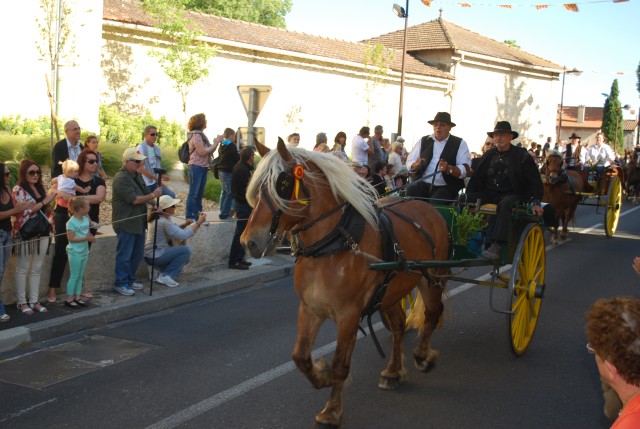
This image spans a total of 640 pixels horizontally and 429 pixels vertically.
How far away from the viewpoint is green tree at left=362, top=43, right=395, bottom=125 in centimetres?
2898

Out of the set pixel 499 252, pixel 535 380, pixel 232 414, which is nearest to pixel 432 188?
pixel 499 252

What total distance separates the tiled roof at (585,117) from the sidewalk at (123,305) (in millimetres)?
89850

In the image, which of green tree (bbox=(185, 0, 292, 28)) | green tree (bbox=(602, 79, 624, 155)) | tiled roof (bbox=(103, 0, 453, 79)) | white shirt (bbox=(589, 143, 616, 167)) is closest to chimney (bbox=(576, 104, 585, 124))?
green tree (bbox=(602, 79, 624, 155))

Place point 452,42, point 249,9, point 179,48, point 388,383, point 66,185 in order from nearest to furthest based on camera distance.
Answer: point 388,383 < point 66,185 < point 179,48 < point 452,42 < point 249,9

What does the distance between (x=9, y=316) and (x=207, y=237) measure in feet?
12.0

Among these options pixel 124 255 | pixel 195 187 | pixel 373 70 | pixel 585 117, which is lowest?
pixel 124 255

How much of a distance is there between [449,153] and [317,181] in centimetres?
286

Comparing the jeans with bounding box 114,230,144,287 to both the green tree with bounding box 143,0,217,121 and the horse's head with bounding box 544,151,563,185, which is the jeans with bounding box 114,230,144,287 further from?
the green tree with bounding box 143,0,217,121

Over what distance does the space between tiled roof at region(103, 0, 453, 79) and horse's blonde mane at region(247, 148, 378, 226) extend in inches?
711

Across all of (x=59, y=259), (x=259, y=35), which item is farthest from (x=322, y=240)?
(x=259, y=35)

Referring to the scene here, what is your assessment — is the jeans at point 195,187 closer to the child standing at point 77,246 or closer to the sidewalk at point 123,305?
the sidewalk at point 123,305

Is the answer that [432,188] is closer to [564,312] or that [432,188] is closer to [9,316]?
[564,312]

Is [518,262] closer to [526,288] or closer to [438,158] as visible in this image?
[526,288]

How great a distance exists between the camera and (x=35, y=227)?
295 inches
